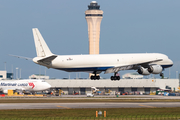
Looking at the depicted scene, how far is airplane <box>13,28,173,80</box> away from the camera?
268ft

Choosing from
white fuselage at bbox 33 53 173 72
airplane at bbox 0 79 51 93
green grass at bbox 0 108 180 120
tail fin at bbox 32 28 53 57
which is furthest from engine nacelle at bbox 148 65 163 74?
airplane at bbox 0 79 51 93

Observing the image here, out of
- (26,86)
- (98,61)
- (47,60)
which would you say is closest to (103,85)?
(26,86)

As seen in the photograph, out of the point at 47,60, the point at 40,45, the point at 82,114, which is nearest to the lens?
the point at 82,114

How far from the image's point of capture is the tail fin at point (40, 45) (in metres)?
81.7

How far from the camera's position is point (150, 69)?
85188 mm

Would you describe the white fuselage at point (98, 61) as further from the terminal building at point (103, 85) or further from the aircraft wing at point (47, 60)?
the terminal building at point (103, 85)

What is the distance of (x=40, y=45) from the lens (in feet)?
270

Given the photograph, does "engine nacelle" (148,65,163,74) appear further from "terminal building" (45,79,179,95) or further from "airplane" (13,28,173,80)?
"terminal building" (45,79,179,95)

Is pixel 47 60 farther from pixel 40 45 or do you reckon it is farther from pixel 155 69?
pixel 155 69

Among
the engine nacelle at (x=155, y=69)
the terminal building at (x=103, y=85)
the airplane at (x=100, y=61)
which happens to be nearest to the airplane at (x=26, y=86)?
the terminal building at (x=103, y=85)

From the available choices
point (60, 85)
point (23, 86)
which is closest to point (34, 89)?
point (23, 86)

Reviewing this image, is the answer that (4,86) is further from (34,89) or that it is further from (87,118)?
(87,118)

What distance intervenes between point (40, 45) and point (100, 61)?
47.7 feet

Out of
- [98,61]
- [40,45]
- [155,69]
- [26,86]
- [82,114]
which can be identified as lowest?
[82,114]
